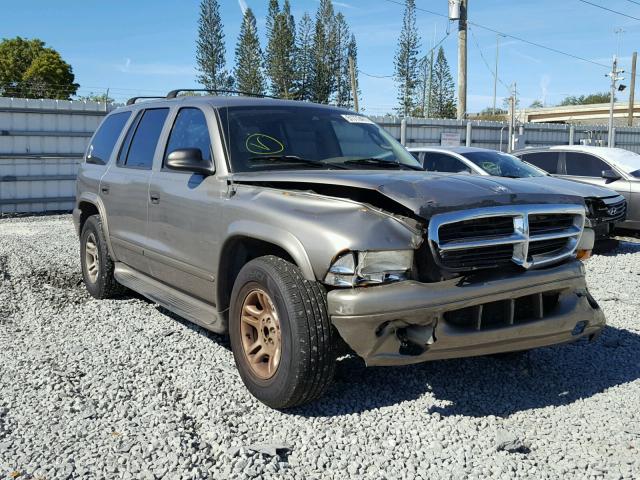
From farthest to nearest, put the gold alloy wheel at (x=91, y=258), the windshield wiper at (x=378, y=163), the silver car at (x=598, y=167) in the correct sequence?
1. the silver car at (x=598, y=167)
2. the gold alloy wheel at (x=91, y=258)
3. the windshield wiper at (x=378, y=163)

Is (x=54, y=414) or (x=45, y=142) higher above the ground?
(x=45, y=142)

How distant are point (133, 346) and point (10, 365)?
82 centimetres

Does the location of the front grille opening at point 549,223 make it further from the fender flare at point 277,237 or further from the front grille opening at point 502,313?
the fender flare at point 277,237

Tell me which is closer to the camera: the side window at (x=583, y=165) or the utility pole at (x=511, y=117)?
the side window at (x=583, y=165)

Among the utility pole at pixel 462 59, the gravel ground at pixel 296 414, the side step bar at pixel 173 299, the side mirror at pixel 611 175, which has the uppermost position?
the utility pole at pixel 462 59

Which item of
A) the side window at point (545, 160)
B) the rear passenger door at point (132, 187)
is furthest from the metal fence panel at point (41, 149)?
the side window at point (545, 160)

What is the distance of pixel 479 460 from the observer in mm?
3061

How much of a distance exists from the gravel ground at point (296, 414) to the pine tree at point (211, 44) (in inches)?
2194

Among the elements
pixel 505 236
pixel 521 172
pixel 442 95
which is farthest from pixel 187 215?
pixel 442 95

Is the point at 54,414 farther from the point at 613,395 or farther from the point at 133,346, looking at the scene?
the point at 613,395

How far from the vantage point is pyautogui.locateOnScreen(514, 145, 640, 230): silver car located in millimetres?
10549

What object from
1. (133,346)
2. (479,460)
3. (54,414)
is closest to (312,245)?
(479,460)

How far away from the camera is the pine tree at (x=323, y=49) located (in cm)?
5941

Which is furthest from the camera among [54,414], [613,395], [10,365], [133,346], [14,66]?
[14,66]
